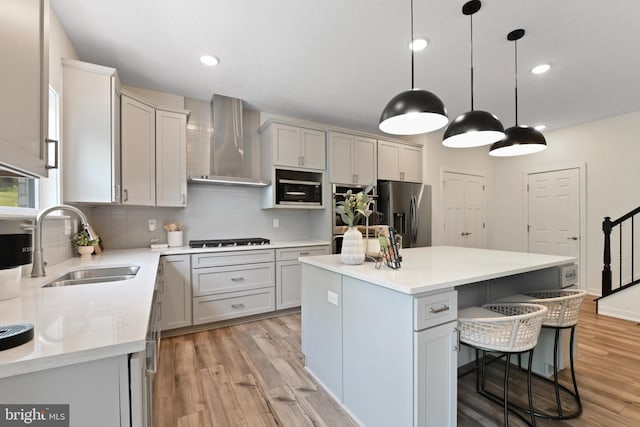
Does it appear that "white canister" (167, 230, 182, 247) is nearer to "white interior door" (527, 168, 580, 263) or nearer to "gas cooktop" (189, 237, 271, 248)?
"gas cooktop" (189, 237, 271, 248)

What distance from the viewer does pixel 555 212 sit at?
15.7ft

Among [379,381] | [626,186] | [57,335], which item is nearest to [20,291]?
[57,335]

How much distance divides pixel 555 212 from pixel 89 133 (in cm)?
644

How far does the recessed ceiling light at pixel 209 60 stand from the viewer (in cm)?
253

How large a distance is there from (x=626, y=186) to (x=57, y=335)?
6.12 metres

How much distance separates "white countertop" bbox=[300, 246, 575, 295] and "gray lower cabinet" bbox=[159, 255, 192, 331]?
1481 millimetres

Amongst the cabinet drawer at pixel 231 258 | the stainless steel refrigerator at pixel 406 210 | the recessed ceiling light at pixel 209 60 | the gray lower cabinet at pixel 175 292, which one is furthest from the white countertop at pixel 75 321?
the stainless steel refrigerator at pixel 406 210

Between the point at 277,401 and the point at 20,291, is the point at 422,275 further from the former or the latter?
the point at 20,291

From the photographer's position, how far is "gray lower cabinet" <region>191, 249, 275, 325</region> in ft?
9.68

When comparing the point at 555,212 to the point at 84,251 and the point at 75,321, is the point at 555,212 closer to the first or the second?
the point at 75,321

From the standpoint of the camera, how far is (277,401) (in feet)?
6.12

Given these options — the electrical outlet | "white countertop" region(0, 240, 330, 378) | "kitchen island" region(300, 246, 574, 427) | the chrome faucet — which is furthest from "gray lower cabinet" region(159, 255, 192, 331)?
the electrical outlet

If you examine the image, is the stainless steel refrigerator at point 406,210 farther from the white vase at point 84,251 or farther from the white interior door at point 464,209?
the white vase at point 84,251

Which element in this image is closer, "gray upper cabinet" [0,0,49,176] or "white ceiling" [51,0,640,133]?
"gray upper cabinet" [0,0,49,176]
